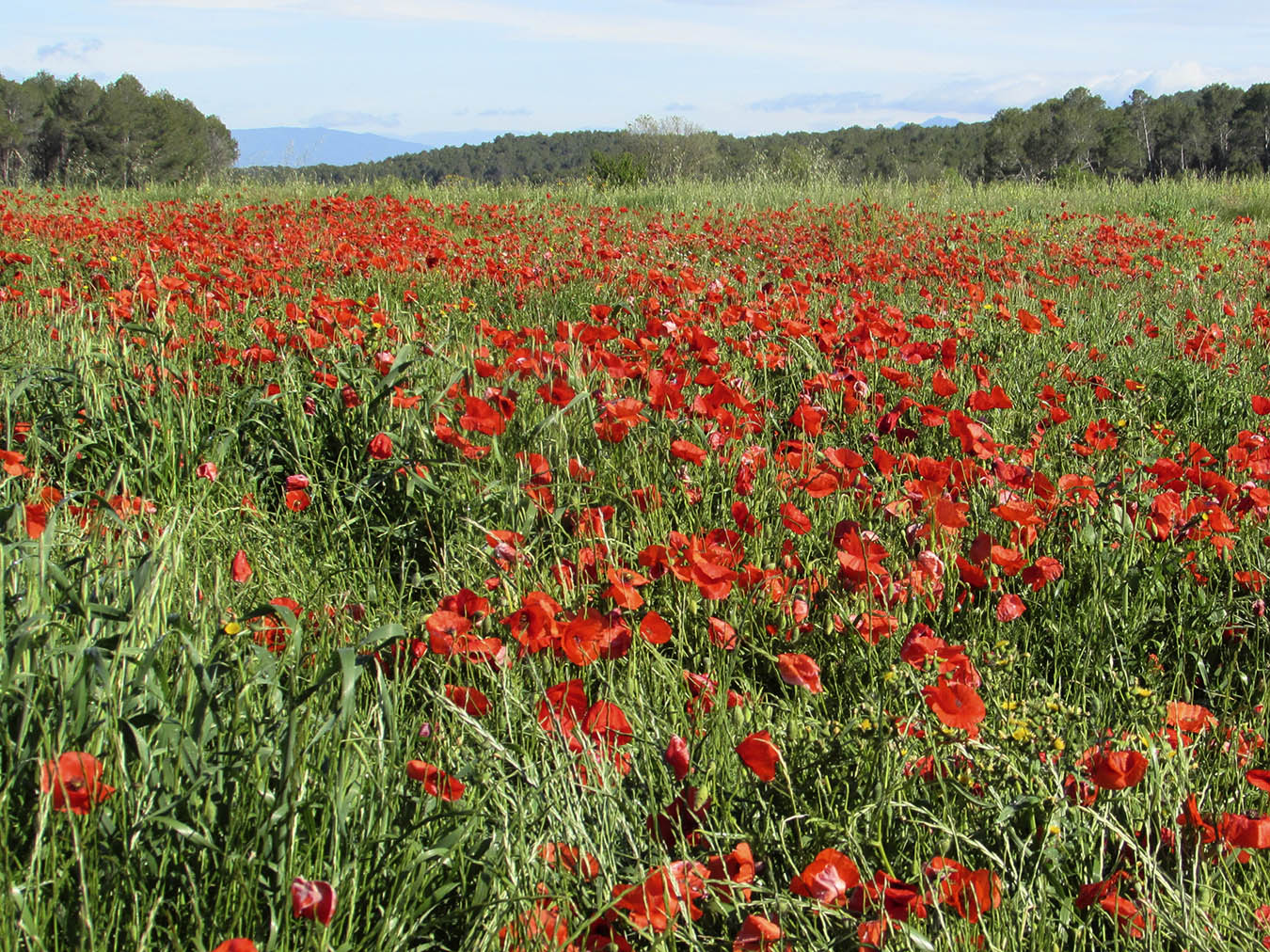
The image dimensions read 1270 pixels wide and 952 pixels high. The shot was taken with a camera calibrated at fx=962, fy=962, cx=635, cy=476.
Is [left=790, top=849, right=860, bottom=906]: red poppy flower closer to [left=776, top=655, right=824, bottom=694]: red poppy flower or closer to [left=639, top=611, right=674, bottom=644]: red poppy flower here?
[left=776, top=655, right=824, bottom=694]: red poppy flower

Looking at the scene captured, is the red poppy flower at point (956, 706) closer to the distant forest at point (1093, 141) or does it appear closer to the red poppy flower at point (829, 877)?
the red poppy flower at point (829, 877)

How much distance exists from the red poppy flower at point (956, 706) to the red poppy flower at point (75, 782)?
3.53 feet

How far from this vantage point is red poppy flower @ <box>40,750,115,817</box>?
1115mm

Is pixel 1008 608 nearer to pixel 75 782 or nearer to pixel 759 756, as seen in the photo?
pixel 759 756

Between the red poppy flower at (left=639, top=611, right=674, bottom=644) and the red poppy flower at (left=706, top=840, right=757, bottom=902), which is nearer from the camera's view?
the red poppy flower at (left=706, top=840, right=757, bottom=902)

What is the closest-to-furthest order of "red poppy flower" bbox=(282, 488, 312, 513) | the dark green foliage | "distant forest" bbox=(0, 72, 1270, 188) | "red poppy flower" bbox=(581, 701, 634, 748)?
"red poppy flower" bbox=(581, 701, 634, 748)
"red poppy flower" bbox=(282, 488, 312, 513)
the dark green foliage
"distant forest" bbox=(0, 72, 1270, 188)

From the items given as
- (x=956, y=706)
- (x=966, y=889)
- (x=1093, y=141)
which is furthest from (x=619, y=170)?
(x=1093, y=141)

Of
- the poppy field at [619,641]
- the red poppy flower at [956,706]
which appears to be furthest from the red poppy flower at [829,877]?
the red poppy flower at [956,706]

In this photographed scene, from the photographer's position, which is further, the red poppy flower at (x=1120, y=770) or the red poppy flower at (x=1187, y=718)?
the red poppy flower at (x=1187, y=718)

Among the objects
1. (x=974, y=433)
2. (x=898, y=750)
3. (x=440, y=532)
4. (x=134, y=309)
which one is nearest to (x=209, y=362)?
(x=134, y=309)

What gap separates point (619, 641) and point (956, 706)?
0.58 m

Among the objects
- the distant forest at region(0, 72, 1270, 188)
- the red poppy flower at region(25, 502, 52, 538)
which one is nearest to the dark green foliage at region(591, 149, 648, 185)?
the red poppy flower at region(25, 502, 52, 538)

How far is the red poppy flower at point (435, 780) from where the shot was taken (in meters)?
1.26

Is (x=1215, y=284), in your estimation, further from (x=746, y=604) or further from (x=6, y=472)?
(x=6, y=472)
